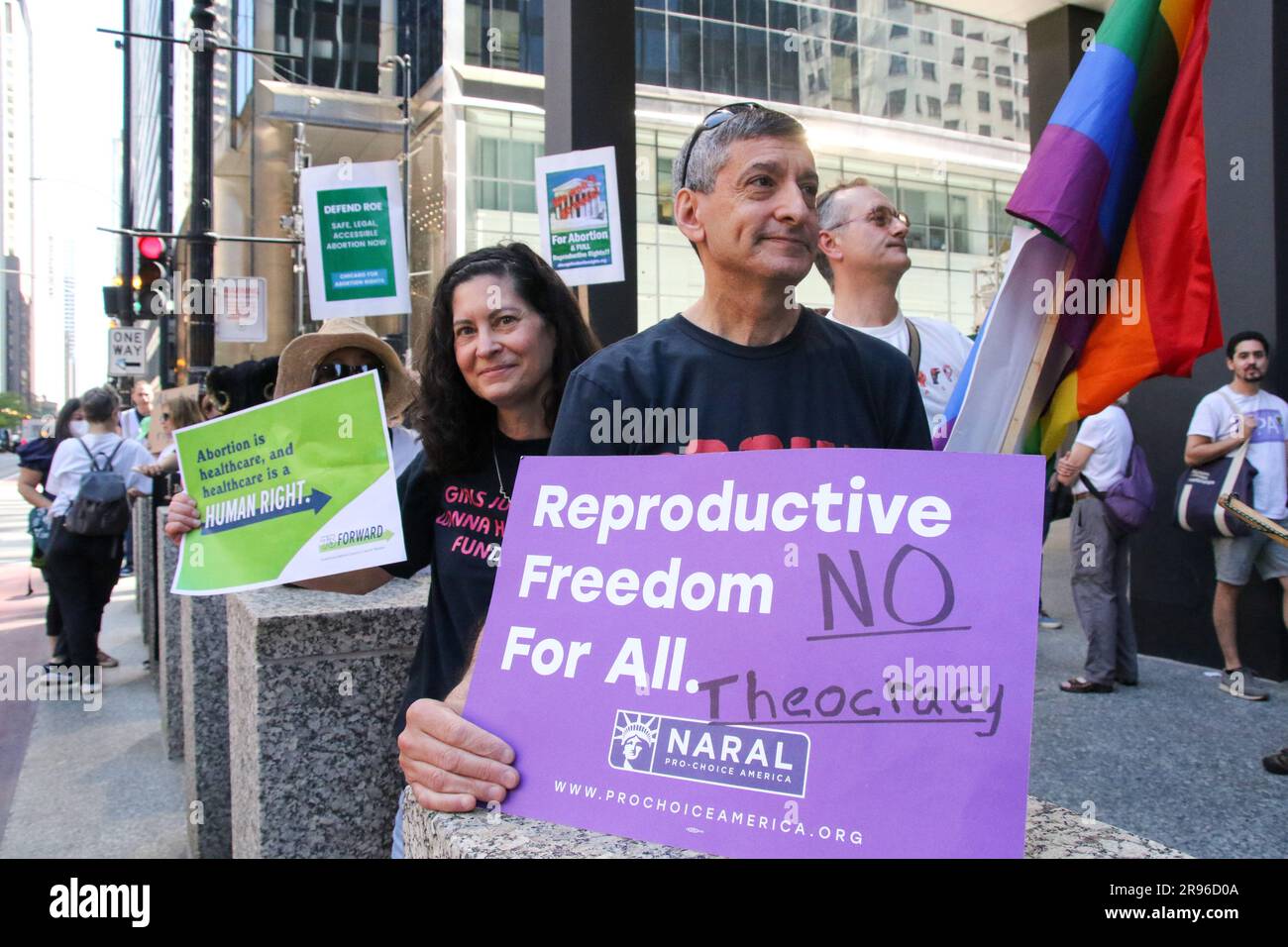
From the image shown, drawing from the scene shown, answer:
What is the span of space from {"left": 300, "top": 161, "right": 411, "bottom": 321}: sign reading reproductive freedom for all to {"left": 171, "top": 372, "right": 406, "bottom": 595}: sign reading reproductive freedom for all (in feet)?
6.75

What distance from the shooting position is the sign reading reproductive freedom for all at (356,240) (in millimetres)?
4586

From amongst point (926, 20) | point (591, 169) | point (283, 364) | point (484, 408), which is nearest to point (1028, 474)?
point (484, 408)

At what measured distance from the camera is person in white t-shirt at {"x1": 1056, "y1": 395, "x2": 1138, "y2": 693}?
675 cm

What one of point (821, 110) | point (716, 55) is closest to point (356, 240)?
point (716, 55)

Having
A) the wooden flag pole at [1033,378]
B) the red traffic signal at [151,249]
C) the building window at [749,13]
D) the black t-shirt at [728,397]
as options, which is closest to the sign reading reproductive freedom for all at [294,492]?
the black t-shirt at [728,397]

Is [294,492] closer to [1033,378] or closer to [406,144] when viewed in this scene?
[1033,378]

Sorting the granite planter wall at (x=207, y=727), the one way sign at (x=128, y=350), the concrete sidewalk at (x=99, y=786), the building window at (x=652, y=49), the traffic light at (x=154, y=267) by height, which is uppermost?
the building window at (x=652, y=49)

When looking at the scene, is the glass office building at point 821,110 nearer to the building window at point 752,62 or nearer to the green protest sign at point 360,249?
the building window at point 752,62

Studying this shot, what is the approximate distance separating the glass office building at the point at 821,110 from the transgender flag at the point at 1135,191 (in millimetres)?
25563

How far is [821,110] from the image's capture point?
1296 inches

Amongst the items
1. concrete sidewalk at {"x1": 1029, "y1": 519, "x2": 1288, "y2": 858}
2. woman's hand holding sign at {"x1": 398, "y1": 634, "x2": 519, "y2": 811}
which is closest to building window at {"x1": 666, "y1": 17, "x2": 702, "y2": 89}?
concrete sidewalk at {"x1": 1029, "y1": 519, "x2": 1288, "y2": 858}

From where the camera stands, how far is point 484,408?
2535mm

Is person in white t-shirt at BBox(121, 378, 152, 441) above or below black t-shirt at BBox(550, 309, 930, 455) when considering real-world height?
above

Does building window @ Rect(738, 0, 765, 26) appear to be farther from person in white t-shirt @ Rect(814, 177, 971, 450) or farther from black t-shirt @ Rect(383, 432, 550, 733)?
black t-shirt @ Rect(383, 432, 550, 733)
